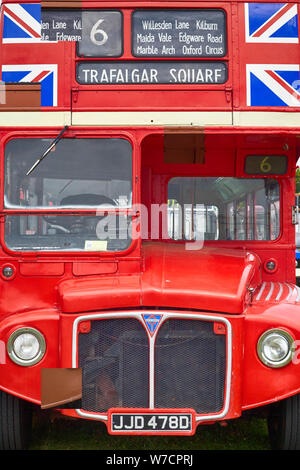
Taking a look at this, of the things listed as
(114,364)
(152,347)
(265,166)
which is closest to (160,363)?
(152,347)

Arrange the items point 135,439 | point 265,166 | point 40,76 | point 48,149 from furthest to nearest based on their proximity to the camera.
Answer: point 265,166 → point 135,439 → point 40,76 → point 48,149

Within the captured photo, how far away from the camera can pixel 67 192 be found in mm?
3680

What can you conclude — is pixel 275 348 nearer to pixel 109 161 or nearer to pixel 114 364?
pixel 114 364

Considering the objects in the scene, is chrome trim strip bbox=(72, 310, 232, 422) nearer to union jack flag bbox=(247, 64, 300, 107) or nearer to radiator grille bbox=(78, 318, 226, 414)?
radiator grille bbox=(78, 318, 226, 414)

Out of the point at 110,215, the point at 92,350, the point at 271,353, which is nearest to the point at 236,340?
the point at 271,353

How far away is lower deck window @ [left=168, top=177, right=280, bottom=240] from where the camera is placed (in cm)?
440

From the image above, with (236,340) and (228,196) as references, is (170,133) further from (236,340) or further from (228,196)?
(236,340)

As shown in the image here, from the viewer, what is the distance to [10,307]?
12.0 feet

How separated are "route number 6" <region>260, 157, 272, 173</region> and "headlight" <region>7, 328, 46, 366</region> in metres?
2.32

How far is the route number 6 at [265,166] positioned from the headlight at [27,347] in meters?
2.32

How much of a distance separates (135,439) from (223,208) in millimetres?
2005

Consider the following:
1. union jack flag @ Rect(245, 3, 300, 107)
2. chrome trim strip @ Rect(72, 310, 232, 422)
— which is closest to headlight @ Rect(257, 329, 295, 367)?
chrome trim strip @ Rect(72, 310, 232, 422)

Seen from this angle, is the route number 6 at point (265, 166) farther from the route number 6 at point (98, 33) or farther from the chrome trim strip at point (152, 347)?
the chrome trim strip at point (152, 347)
